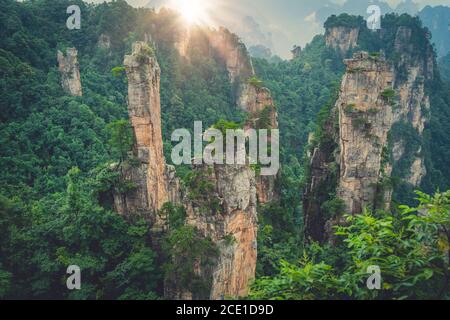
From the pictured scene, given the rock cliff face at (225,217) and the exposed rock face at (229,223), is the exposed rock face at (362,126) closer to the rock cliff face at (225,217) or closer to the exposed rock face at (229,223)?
the rock cliff face at (225,217)

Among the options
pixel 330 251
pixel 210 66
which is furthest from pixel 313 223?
pixel 210 66

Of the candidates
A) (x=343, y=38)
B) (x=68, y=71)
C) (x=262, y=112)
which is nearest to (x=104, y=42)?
(x=68, y=71)

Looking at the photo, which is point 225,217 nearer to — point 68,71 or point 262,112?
point 262,112

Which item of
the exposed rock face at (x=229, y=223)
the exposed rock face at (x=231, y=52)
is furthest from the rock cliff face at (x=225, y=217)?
the exposed rock face at (x=231, y=52)

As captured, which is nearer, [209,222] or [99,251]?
[209,222]

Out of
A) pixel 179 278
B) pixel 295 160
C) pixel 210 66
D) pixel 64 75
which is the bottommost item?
pixel 179 278
